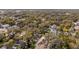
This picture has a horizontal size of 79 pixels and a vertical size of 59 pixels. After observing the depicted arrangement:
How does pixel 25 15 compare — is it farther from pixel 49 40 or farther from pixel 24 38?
pixel 49 40

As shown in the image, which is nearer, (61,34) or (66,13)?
(61,34)

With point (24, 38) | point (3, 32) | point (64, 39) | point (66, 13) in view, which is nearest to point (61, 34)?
point (64, 39)

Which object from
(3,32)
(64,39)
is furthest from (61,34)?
(3,32)
